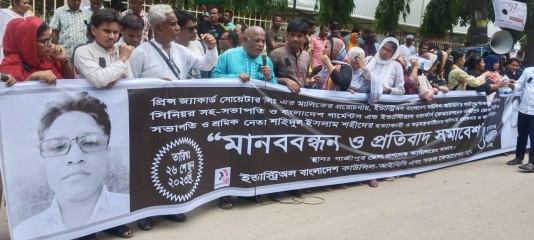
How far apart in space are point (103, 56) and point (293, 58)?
233 cm

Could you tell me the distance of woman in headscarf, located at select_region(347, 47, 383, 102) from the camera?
20.8 feet

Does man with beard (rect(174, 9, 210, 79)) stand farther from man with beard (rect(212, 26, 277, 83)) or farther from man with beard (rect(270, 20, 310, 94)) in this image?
man with beard (rect(270, 20, 310, 94))

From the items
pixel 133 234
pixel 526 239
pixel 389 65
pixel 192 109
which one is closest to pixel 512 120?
pixel 389 65

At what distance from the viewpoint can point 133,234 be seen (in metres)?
4.35

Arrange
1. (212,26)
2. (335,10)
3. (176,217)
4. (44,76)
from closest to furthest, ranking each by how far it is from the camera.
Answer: (44,76) → (176,217) → (212,26) → (335,10)

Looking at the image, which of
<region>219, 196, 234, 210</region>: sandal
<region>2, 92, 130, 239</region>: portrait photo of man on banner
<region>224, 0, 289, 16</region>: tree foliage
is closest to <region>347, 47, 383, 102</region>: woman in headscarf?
<region>219, 196, 234, 210</region>: sandal

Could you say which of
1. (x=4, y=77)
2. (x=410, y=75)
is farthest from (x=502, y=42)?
(x=4, y=77)

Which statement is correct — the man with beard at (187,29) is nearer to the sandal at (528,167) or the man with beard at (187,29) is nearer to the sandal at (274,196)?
the sandal at (274,196)

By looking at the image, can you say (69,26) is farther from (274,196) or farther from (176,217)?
(274,196)

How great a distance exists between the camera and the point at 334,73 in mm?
5918

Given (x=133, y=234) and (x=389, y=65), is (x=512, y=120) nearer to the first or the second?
(x=389, y=65)

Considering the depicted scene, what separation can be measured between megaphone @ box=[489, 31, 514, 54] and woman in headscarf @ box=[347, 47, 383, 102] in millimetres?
8249

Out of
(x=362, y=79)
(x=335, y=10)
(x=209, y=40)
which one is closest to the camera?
(x=209, y=40)

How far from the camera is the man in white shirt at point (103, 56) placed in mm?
3895
